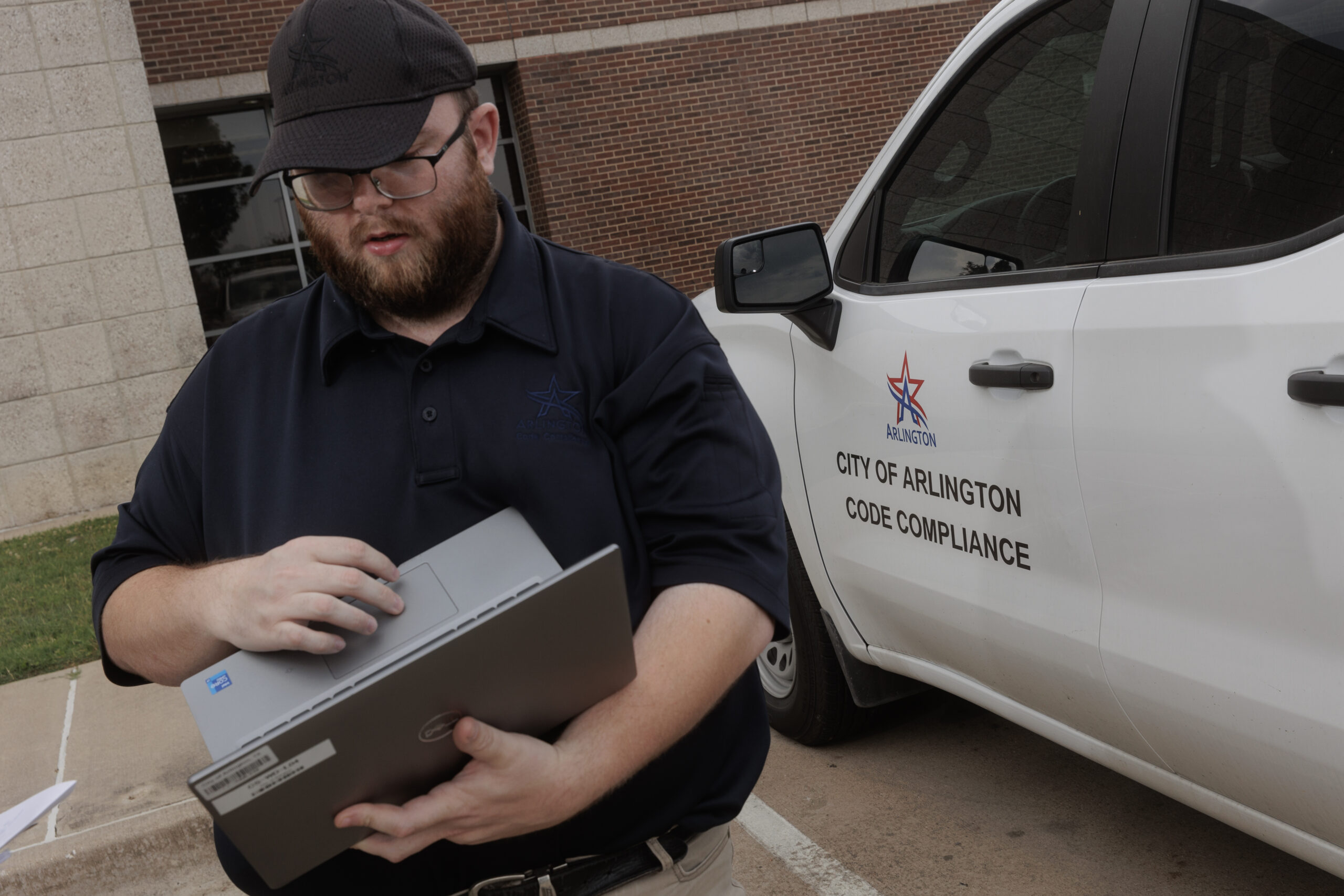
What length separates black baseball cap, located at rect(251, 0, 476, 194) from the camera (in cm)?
140

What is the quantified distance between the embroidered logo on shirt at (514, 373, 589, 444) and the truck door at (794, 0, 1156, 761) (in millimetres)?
1099

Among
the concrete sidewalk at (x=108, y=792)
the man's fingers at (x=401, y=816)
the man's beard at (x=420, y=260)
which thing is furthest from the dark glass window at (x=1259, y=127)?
the concrete sidewalk at (x=108, y=792)

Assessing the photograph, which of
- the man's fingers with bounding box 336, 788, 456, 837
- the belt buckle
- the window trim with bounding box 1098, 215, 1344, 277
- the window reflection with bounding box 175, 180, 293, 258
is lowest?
the belt buckle

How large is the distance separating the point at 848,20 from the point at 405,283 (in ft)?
46.6

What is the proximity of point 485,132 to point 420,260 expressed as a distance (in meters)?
0.22

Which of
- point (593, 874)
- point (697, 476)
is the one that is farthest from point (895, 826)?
point (697, 476)

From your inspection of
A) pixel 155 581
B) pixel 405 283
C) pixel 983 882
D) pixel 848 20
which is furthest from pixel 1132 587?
pixel 848 20

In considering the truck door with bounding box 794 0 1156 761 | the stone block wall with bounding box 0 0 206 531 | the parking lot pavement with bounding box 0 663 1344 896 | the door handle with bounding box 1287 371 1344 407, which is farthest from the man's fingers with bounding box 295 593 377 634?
the stone block wall with bounding box 0 0 206 531

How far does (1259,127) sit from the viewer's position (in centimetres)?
197

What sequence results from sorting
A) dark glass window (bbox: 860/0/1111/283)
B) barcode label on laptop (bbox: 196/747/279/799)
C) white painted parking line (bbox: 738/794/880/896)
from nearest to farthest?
barcode label on laptop (bbox: 196/747/279/799) → dark glass window (bbox: 860/0/1111/283) → white painted parking line (bbox: 738/794/880/896)

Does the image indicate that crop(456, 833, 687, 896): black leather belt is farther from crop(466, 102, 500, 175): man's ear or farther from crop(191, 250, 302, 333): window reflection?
crop(191, 250, 302, 333): window reflection

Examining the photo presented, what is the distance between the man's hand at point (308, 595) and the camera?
120 centimetres

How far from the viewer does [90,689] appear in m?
5.16

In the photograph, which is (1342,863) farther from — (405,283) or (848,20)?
(848,20)
